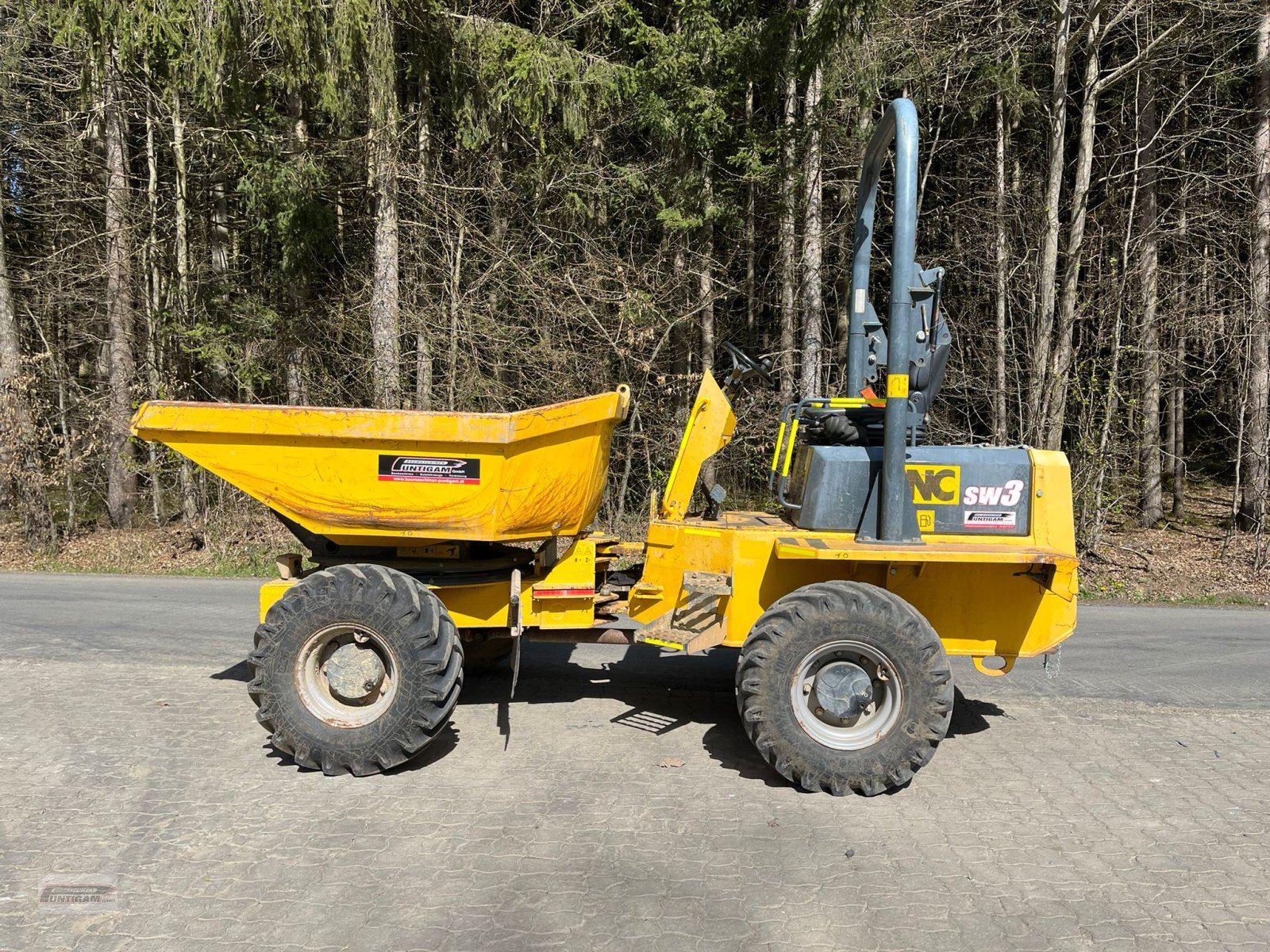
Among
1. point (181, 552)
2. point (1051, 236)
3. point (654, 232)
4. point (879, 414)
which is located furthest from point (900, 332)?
point (181, 552)

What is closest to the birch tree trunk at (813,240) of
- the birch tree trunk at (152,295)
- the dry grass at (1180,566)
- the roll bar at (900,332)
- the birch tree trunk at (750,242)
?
the birch tree trunk at (750,242)

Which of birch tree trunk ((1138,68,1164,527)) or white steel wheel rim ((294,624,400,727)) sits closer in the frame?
white steel wheel rim ((294,624,400,727))

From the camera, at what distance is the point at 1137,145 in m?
13.7

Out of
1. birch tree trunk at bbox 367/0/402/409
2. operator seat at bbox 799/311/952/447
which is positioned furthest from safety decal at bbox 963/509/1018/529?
birch tree trunk at bbox 367/0/402/409

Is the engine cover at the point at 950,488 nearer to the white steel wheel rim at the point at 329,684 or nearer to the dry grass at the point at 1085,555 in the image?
the white steel wheel rim at the point at 329,684

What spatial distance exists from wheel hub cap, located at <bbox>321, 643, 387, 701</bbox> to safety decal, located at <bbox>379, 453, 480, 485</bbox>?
3.22ft

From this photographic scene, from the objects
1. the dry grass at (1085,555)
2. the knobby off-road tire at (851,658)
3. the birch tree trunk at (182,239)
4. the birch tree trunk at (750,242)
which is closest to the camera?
the knobby off-road tire at (851,658)

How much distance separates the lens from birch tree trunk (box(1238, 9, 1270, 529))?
12516 millimetres

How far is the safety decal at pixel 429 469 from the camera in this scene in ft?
15.8

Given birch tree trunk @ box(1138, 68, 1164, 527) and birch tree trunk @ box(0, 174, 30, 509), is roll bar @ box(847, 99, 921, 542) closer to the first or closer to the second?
birch tree trunk @ box(1138, 68, 1164, 527)

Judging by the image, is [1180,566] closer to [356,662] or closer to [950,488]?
[950,488]

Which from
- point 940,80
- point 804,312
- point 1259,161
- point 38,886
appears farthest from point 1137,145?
point 38,886

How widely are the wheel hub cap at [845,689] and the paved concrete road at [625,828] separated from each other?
0.45 meters

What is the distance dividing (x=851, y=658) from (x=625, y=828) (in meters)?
1.46
